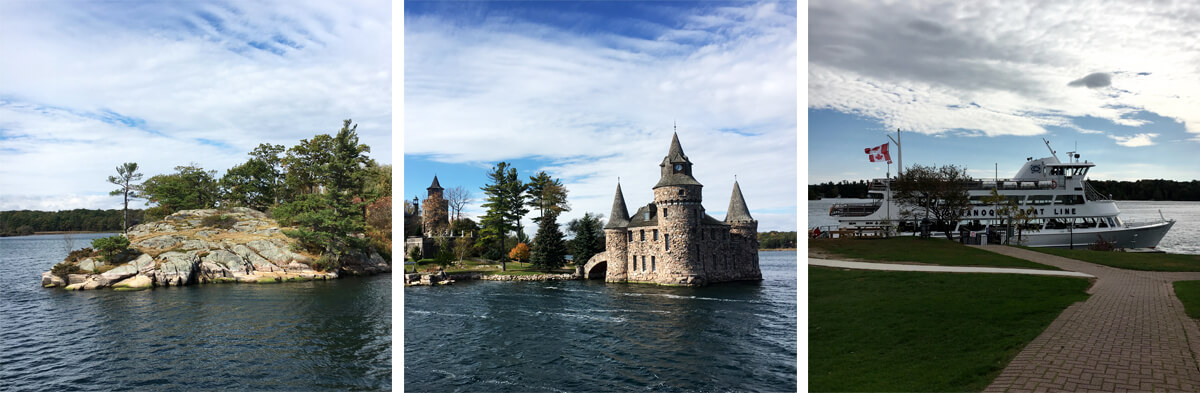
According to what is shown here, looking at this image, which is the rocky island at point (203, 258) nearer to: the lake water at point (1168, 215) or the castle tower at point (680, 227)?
the castle tower at point (680, 227)

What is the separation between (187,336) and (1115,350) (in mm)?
12569

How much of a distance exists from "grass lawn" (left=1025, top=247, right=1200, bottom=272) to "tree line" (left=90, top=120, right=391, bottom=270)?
16585mm

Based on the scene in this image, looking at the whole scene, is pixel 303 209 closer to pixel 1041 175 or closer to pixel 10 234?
pixel 10 234

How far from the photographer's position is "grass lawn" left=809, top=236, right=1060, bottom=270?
228 inches

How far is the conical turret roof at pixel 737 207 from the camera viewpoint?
18.2 m

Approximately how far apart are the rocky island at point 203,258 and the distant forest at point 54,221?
1.13m

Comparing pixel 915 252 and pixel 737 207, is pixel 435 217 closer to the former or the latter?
pixel 737 207

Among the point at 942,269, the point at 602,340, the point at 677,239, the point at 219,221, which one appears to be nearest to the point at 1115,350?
the point at 942,269

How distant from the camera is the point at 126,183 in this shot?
44.9ft

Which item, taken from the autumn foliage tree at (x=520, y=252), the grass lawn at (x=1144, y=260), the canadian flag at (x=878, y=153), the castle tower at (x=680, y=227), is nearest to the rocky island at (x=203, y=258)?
the autumn foliage tree at (x=520, y=252)

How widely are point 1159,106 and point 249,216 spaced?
71.2ft

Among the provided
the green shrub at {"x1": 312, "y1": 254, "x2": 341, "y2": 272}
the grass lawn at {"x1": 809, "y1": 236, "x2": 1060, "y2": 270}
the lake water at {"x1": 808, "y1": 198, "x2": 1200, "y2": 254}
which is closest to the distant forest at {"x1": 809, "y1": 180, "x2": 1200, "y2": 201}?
the lake water at {"x1": 808, "y1": 198, "x2": 1200, "y2": 254}

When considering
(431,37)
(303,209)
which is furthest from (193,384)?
(303,209)

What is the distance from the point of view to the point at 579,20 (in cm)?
613
